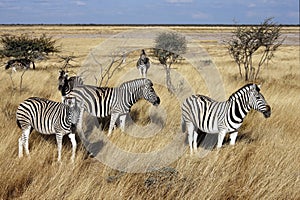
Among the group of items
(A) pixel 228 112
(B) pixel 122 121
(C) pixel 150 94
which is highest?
(C) pixel 150 94

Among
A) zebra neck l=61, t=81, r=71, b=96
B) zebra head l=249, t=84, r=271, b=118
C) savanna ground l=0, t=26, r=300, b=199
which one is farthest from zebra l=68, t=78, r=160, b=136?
zebra head l=249, t=84, r=271, b=118

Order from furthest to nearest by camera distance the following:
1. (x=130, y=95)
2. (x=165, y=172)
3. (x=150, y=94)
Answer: (x=130, y=95), (x=150, y=94), (x=165, y=172)

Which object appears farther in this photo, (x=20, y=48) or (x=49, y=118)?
(x=20, y=48)

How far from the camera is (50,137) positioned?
5.98m

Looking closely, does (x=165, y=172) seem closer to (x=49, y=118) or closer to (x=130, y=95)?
(x=49, y=118)

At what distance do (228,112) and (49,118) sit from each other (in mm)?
2671

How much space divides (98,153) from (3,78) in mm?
10153

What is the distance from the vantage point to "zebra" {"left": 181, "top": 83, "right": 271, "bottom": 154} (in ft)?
17.5

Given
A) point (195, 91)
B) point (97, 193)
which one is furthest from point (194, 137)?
point (195, 91)

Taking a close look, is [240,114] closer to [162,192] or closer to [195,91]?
[162,192]

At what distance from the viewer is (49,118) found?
203 inches

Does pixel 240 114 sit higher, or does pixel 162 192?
pixel 240 114

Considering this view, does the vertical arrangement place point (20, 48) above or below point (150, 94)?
above

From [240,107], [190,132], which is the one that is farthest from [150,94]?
[240,107]
